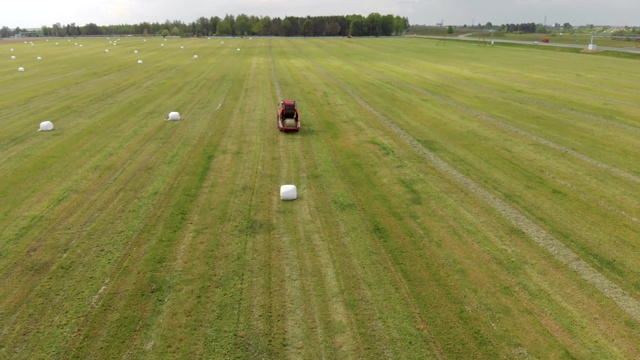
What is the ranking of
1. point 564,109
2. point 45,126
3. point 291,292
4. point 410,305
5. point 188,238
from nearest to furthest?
1. point 410,305
2. point 291,292
3. point 188,238
4. point 45,126
5. point 564,109

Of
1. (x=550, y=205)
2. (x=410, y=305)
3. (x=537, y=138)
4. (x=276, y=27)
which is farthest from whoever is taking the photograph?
(x=276, y=27)

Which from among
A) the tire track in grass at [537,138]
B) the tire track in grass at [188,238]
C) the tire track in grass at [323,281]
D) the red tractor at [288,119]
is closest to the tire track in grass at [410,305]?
the tire track in grass at [323,281]

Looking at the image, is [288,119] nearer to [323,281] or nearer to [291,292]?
[323,281]

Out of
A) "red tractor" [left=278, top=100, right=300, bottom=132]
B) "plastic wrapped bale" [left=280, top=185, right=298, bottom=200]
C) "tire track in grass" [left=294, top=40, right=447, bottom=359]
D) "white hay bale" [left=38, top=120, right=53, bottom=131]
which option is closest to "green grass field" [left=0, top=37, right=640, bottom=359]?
"tire track in grass" [left=294, top=40, right=447, bottom=359]

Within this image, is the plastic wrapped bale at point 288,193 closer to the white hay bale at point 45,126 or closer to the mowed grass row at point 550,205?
the mowed grass row at point 550,205

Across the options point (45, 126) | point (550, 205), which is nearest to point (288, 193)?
point (550, 205)

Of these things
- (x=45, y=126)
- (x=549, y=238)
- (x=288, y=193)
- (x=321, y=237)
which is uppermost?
(x=45, y=126)
